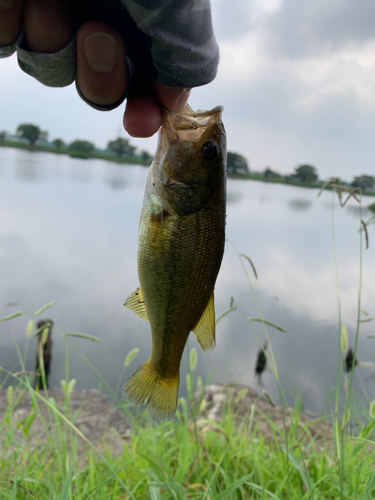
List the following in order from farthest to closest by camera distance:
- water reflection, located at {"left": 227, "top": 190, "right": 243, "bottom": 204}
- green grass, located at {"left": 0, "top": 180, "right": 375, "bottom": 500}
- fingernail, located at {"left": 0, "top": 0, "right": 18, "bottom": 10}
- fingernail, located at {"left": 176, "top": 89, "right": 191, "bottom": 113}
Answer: water reflection, located at {"left": 227, "top": 190, "right": 243, "bottom": 204} → green grass, located at {"left": 0, "top": 180, "right": 375, "bottom": 500} → fingernail, located at {"left": 176, "top": 89, "right": 191, "bottom": 113} → fingernail, located at {"left": 0, "top": 0, "right": 18, "bottom": 10}

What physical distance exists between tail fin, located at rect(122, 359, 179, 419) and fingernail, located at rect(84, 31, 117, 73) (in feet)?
4.43

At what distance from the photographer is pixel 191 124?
60.0 inches

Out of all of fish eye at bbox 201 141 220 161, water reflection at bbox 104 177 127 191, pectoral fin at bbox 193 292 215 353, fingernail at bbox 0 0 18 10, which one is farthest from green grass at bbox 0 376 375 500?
water reflection at bbox 104 177 127 191

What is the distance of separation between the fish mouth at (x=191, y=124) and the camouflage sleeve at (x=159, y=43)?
0.84 ft

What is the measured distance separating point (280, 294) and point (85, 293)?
7.60 metres

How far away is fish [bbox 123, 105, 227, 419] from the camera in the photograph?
148cm

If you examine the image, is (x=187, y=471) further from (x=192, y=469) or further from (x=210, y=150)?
(x=210, y=150)

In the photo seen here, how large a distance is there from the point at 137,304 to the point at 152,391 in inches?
17.5

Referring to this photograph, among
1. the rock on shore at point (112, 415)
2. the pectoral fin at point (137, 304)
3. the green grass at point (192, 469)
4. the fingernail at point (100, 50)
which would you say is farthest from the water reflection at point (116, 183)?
the fingernail at point (100, 50)

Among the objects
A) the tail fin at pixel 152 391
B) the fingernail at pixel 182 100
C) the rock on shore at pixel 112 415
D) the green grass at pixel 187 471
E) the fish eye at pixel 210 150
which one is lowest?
the rock on shore at pixel 112 415

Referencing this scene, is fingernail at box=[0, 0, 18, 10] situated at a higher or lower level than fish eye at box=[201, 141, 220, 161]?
higher

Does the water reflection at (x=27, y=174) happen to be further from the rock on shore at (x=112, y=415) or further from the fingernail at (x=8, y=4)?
the fingernail at (x=8, y=4)

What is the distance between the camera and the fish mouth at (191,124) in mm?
1520

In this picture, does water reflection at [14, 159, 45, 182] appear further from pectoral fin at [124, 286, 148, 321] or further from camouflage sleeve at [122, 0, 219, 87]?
camouflage sleeve at [122, 0, 219, 87]
